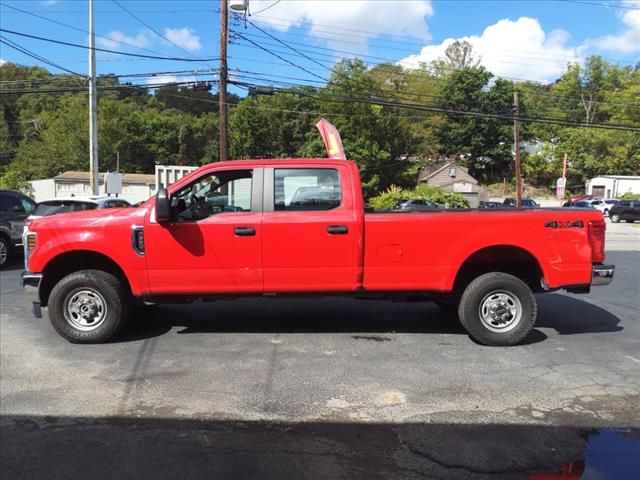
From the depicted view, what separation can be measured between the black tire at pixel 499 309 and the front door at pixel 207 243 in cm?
232

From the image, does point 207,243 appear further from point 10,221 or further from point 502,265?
point 10,221

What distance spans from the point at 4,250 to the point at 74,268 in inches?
275

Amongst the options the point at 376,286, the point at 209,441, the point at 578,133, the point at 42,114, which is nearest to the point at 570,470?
the point at 209,441

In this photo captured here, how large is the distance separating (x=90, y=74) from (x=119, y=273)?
19.2m

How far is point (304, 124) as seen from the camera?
6762cm

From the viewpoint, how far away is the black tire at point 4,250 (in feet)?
38.1

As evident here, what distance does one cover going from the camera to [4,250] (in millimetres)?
11672

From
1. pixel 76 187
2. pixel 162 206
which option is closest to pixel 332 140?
pixel 162 206

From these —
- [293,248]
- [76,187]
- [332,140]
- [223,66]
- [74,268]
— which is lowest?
[74,268]

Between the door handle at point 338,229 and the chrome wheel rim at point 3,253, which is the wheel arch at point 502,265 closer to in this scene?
the door handle at point 338,229

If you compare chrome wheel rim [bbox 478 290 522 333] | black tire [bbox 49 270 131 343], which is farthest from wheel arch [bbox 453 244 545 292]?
black tire [bbox 49 270 131 343]

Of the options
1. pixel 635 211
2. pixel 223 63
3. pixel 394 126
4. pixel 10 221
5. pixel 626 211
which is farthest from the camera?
pixel 394 126

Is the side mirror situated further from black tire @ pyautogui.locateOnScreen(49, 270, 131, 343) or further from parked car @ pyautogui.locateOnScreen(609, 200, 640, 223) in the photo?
parked car @ pyautogui.locateOnScreen(609, 200, 640, 223)

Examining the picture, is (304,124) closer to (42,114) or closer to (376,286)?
(42,114)
